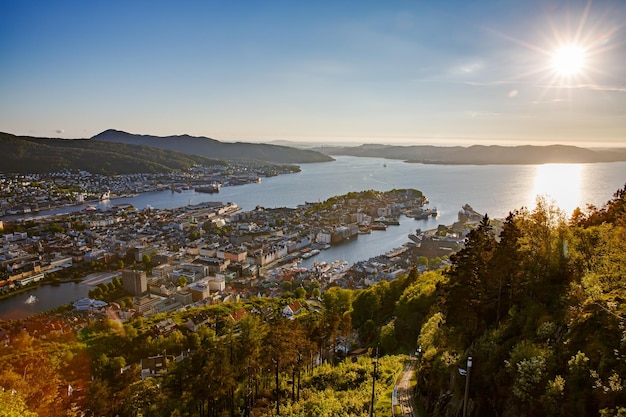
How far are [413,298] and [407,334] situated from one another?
681 mm

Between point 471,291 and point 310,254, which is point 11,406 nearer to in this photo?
point 471,291

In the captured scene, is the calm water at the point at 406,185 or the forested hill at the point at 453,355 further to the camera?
the calm water at the point at 406,185

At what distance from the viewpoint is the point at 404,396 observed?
422 centimetres

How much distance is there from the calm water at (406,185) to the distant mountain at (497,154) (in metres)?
1.31

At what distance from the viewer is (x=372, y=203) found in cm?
2812

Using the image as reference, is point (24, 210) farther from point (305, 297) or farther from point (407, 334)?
point (407, 334)

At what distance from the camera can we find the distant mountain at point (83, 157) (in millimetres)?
40938

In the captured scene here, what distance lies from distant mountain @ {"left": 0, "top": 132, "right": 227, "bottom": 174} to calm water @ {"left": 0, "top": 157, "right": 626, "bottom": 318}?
43.6 feet

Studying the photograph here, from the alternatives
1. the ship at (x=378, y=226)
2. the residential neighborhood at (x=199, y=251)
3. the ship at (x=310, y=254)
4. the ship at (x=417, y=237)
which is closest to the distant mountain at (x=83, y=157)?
the residential neighborhood at (x=199, y=251)

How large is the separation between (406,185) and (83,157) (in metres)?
39.2

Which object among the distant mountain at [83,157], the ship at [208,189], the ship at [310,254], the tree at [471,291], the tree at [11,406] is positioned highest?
the distant mountain at [83,157]

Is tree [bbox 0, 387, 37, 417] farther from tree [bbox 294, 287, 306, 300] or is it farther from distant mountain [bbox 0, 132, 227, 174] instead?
distant mountain [bbox 0, 132, 227, 174]

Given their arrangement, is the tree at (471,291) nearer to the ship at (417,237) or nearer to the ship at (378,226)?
the ship at (417,237)

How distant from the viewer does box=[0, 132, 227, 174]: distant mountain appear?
40.9 m
